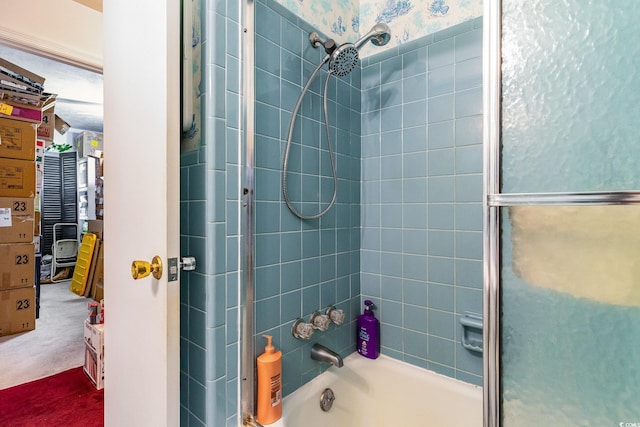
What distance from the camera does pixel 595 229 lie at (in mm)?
501

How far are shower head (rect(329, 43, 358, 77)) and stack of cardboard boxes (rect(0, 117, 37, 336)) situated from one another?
287 centimetres

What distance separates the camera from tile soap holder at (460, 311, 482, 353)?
1126 millimetres

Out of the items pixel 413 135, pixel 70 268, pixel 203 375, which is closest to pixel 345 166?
pixel 413 135

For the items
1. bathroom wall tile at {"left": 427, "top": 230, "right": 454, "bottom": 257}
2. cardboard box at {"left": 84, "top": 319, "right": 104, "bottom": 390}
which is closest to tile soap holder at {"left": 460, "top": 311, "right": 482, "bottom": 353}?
bathroom wall tile at {"left": 427, "top": 230, "right": 454, "bottom": 257}

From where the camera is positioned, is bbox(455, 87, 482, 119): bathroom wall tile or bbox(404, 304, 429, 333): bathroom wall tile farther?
bbox(404, 304, 429, 333): bathroom wall tile

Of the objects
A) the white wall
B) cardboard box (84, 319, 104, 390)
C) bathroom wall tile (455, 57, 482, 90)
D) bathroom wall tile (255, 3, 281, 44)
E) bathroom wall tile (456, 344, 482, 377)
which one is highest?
the white wall

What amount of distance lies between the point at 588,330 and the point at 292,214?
853 mm

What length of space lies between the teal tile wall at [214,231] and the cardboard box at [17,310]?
265 centimetres

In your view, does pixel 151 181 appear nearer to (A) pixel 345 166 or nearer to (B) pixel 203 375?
(B) pixel 203 375

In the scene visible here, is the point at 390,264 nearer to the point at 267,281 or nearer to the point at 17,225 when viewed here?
the point at 267,281

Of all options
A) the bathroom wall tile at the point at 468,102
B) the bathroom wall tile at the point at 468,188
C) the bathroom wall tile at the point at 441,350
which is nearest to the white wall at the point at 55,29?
the bathroom wall tile at the point at 468,102

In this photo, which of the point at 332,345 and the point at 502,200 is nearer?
the point at 502,200

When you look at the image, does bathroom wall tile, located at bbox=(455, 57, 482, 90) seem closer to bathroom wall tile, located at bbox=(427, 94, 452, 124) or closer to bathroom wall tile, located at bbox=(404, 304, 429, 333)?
bathroom wall tile, located at bbox=(427, 94, 452, 124)

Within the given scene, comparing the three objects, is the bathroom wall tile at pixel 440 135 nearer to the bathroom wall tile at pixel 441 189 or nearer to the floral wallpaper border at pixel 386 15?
the bathroom wall tile at pixel 441 189
